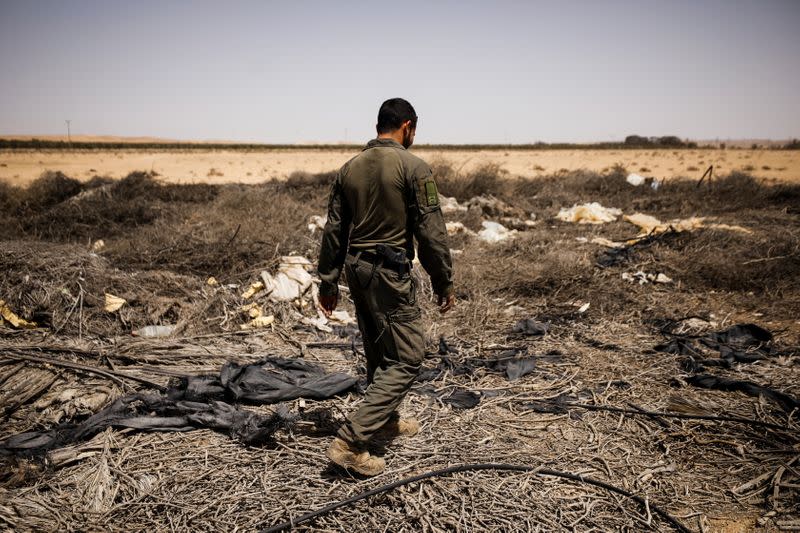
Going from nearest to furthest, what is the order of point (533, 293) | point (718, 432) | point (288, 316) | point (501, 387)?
1. point (718, 432)
2. point (501, 387)
3. point (288, 316)
4. point (533, 293)

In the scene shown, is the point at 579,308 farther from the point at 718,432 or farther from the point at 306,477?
the point at 306,477

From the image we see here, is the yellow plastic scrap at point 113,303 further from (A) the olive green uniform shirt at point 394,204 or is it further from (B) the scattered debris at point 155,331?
(A) the olive green uniform shirt at point 394,204

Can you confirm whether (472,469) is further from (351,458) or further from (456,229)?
(456,229)

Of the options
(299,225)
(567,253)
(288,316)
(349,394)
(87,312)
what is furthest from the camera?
(299,225)

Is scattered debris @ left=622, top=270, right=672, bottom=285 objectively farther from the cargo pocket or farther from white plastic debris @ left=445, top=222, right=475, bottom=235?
the cargo pocket

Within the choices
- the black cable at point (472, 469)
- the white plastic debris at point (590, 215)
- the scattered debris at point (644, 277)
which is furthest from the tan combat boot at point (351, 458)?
the white plastic debris at point (590, 215)

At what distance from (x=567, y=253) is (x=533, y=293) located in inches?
48.3

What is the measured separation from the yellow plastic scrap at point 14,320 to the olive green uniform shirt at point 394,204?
146 inches

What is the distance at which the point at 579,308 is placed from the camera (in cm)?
499

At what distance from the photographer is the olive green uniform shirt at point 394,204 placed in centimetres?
219

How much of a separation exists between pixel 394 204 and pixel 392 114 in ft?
1.55

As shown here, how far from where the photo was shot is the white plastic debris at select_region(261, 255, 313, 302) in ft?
16.3

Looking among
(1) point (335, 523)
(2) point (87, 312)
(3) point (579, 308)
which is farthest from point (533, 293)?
(2) point (87, 312)

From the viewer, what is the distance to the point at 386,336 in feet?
7.54
